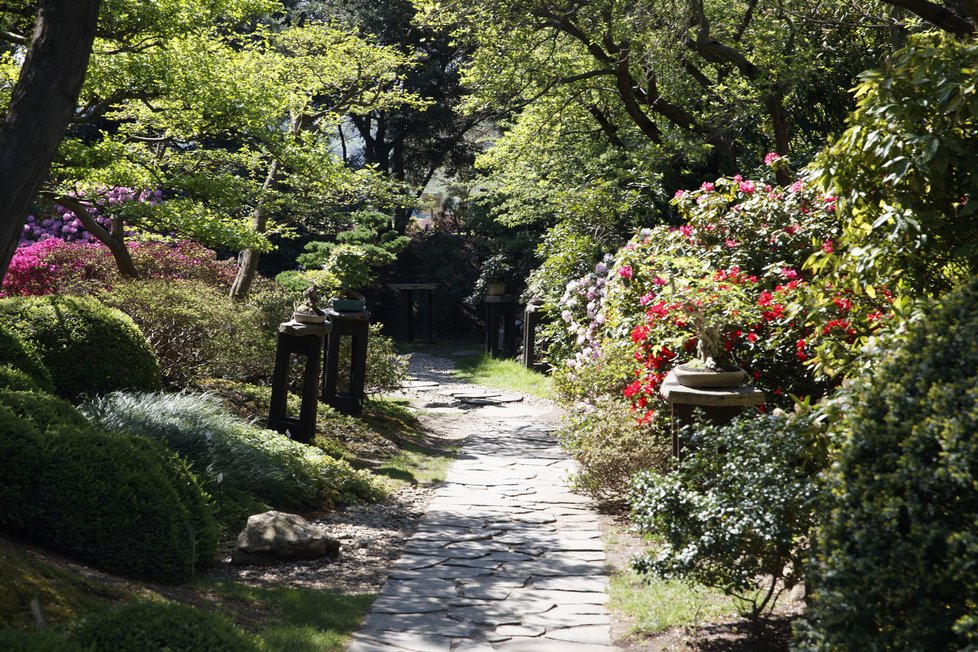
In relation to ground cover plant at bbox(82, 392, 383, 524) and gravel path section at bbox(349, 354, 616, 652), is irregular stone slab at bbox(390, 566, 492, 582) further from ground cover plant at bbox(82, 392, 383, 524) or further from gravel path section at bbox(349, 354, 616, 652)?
ground cover plant at bbox(82, 392, 383, 524)

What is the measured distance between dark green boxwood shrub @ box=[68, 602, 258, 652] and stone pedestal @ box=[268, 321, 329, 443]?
16.9 feet

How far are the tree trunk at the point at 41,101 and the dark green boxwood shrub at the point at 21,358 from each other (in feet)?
7.93

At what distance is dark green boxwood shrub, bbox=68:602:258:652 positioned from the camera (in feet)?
9.37

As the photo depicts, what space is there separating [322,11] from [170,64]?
1841 centimetres

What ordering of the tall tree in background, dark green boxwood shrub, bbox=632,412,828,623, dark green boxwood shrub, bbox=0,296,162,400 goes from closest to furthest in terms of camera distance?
1. dark green boxwood shrub, bbox=632,412,828,623
2. dark green boxwood shrub, bbox=0,296,162,400
3. the tall tree in background

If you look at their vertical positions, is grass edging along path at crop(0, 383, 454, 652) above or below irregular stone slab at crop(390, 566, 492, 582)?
above

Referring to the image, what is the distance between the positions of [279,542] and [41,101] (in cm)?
283

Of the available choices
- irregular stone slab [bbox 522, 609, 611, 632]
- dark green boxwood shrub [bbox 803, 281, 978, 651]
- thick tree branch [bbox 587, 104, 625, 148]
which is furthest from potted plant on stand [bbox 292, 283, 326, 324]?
thick tree branch [bbox 587, 104, 625, 148]

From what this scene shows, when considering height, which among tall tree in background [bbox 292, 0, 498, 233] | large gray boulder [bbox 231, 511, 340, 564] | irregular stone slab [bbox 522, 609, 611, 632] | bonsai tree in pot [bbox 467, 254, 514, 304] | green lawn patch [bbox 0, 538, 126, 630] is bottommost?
irregular stone slab [bbox 522, 609, 611, 632]

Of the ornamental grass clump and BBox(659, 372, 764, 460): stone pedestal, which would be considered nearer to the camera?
BBox(659, 372, 764, 460): stone pedestal

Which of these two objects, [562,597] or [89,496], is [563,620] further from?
[89,496]

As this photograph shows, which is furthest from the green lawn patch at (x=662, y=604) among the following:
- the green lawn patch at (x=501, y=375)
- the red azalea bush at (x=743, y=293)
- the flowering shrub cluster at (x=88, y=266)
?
the green lawn patch at (x=501, y=375)

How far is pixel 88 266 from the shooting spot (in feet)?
38.0

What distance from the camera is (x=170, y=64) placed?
8188 mm
